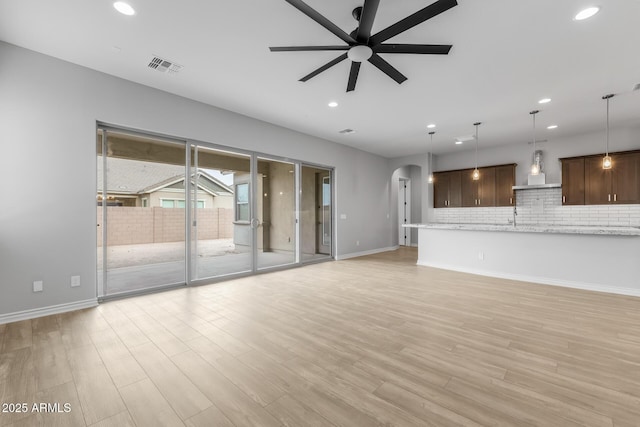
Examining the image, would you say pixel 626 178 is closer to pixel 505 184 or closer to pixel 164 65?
pixel 505 184

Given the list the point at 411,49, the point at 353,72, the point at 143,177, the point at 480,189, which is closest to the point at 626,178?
the point at 480,189

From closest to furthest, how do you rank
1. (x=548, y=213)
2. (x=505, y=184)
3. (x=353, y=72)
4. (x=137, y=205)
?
(x=353, y=72) < (x=137, y=205) < (x=548, y=213) < (x=505, y=184)

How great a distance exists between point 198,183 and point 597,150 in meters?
8.96

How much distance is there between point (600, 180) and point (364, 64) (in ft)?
21.2

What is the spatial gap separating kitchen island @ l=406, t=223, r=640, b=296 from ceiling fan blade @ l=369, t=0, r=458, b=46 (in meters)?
4.53

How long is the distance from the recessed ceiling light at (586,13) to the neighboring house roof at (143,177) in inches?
207

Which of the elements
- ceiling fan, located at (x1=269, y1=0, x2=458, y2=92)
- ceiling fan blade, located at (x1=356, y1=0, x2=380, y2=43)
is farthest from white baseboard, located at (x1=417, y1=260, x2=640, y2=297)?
ceiling fan blade, located at (x1=356, y1=0, x2=380, y2=43)

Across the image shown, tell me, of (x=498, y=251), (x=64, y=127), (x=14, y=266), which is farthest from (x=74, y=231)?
(x=498, y=251)

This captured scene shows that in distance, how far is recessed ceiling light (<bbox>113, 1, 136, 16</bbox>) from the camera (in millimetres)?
2436

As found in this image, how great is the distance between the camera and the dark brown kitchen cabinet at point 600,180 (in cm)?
565

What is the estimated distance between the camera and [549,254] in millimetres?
4711

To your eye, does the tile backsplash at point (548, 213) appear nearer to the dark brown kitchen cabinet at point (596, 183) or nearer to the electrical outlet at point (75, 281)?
the dark brown kitchen cabinet at point (596, 183)

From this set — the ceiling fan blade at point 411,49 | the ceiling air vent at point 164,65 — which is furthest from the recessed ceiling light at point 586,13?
the ceiling air vent at point 164,65

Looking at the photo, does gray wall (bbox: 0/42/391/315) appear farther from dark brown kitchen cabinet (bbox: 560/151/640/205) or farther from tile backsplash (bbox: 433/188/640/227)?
dark brown kitchen cabinet (bbox: 560/151/640/205)
